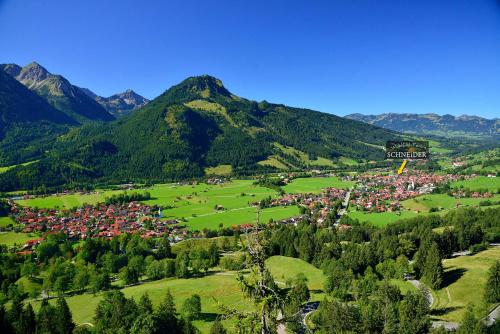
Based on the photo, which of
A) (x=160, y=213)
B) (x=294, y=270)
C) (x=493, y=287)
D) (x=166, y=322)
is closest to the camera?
(x=166, y=322)

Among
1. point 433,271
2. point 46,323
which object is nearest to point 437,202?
point 433,271

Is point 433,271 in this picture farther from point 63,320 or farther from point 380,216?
point 380,216

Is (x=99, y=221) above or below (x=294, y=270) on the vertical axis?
above

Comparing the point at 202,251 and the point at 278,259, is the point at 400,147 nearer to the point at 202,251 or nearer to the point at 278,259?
the point at 278,259

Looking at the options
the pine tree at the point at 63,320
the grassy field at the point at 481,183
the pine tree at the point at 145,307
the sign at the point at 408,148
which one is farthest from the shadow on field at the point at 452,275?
the grassy field at the point at 481,183

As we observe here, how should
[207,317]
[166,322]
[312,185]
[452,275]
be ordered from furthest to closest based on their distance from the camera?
[312,185] < [452,275] < [207,317] < [166,322]

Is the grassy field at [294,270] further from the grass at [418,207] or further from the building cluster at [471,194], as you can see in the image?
the building cluster at [471,194]

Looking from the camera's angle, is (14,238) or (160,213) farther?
(160,213)
